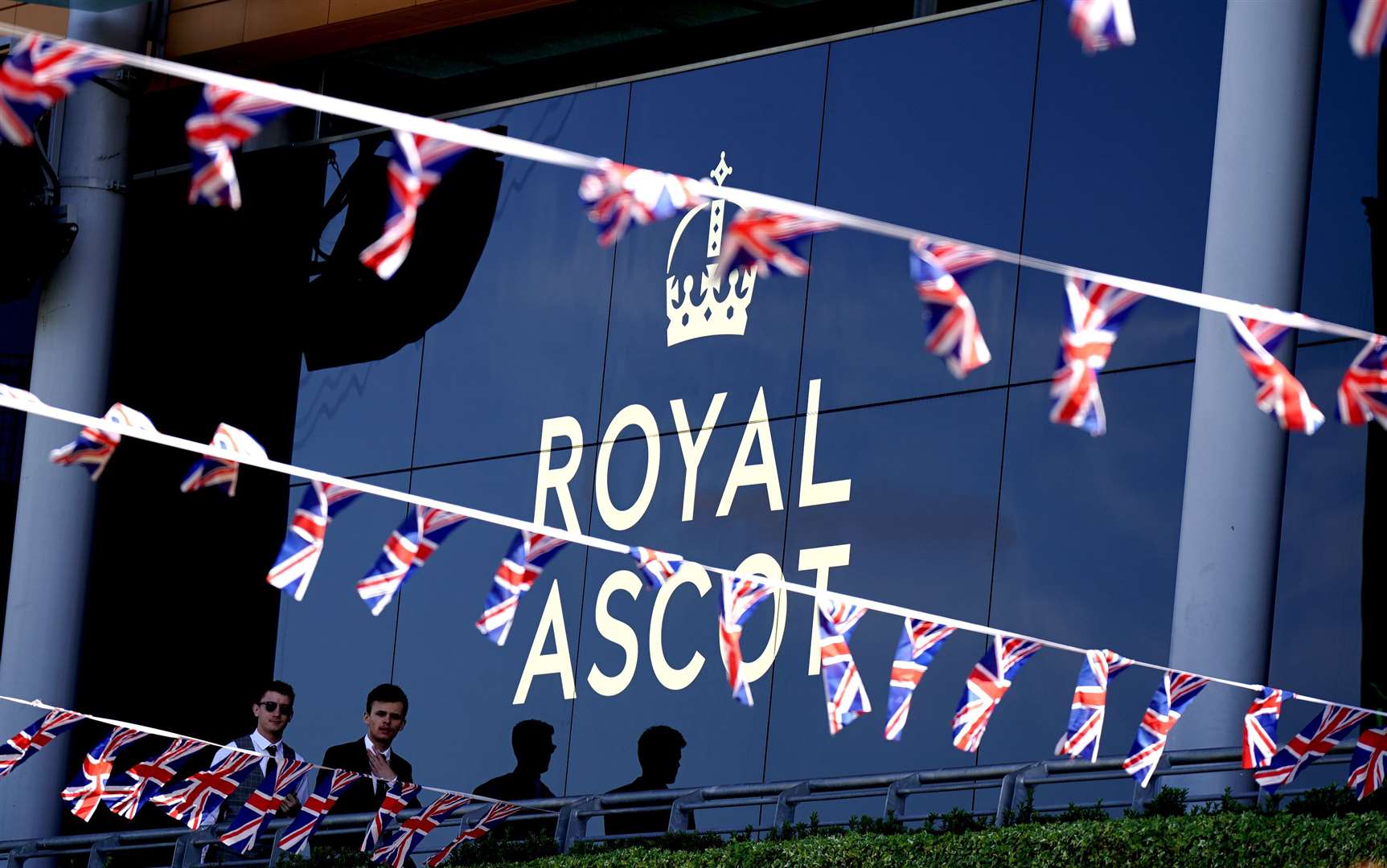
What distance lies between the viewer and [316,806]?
1248 centimetres

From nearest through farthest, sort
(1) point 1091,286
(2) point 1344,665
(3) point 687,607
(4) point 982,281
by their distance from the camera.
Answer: (1) point 1091,286, (2) point 1344,665, (4) point 982,281, (3) point 687,607

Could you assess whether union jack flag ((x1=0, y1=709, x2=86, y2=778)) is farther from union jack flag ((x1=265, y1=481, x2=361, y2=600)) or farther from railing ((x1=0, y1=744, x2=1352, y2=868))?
union jack flag ((x1=265, y1=481, x2=361, y2=600))

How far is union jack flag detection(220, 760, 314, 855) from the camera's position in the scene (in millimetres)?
12555

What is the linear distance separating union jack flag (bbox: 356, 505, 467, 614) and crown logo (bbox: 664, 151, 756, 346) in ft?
24.9

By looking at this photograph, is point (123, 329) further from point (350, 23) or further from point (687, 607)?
point (687, 607)

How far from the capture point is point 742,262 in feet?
17.3

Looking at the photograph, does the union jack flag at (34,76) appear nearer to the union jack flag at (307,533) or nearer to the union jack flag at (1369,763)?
the union jack flag at (307,533)

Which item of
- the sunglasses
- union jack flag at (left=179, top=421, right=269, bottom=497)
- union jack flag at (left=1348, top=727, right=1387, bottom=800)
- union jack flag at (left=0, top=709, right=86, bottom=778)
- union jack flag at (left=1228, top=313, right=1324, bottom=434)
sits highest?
union jack flag at (left=1228, top=313, right=1324, bottom=434)

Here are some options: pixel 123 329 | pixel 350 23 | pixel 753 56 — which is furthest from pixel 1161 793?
pixel 123 329

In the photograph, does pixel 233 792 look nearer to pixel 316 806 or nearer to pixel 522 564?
pixel 316 806

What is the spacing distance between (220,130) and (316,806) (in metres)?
7.85

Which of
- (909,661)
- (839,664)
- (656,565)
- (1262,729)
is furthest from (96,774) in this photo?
(1262,729)

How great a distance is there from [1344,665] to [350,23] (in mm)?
9341

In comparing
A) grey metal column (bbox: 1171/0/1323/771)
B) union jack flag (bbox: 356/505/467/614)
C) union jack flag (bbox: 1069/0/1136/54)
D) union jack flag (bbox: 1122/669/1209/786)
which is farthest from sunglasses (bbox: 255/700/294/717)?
union jack flag (bbox: 1069/0/1136/54)
